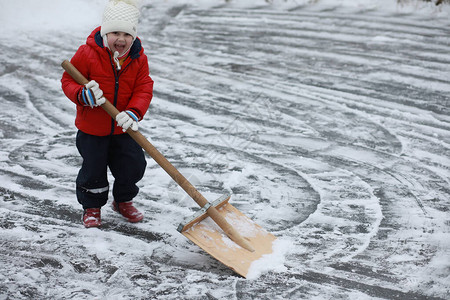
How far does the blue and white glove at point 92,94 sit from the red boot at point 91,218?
737 mm

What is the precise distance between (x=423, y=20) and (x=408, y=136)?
362 centimetres

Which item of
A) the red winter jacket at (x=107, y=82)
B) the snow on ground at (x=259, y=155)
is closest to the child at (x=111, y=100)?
the red winter jacket at (x=107, y=82)

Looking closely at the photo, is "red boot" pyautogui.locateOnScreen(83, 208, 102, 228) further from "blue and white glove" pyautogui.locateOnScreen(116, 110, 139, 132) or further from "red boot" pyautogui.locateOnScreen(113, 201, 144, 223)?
"blue and white glove" pyautogui.locateOnScreen(116, 110, 139, 132)

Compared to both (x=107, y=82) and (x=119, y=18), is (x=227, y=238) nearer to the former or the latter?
(x=107, y=82)

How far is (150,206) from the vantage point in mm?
3402

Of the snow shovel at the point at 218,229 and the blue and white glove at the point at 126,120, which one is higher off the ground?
the blue and white glove at the point at 126,120

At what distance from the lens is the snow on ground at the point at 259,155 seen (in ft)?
8.87

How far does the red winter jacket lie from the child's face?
5 centimetres

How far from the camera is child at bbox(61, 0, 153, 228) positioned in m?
2.74

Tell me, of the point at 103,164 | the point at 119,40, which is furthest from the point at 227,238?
the point at 119,40

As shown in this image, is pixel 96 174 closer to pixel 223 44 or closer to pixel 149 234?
pixel 149 234

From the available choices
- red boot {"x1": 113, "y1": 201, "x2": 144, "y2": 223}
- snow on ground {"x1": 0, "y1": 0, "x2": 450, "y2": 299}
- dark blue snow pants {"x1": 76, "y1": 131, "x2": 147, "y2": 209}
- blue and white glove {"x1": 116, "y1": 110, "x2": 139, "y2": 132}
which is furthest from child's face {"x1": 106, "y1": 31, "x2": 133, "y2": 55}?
snow on ground {"x1": 0, "y1": 0, "x2": 450, "y2": 299}

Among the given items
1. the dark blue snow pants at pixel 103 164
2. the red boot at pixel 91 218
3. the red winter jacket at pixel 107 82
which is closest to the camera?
the red winter jacket at pixel 107 82

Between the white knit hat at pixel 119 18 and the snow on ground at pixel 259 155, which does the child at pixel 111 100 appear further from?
the snow on ground at pixel 259 155
